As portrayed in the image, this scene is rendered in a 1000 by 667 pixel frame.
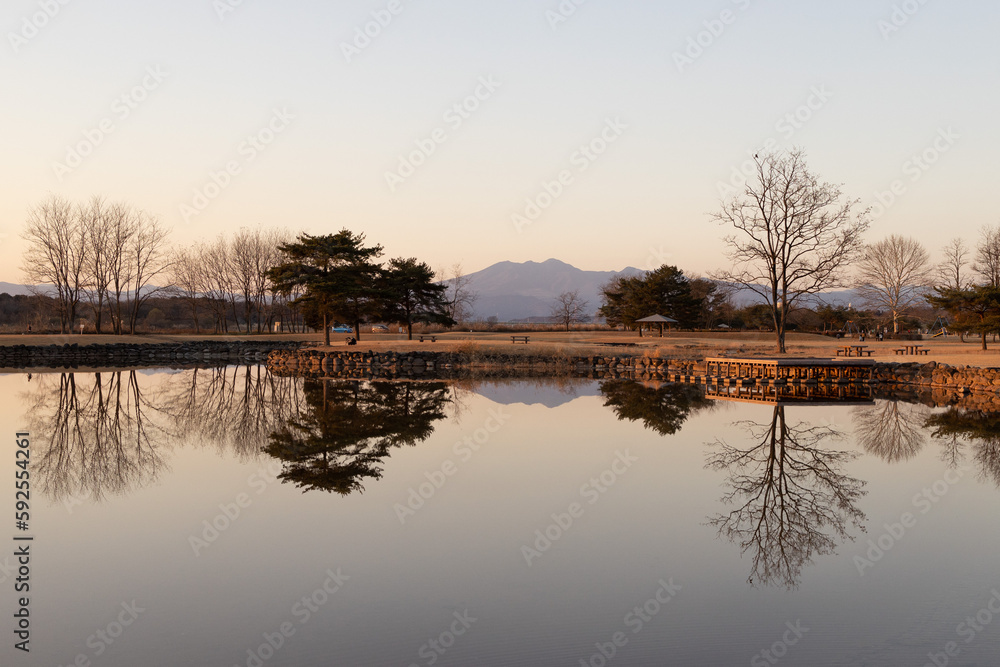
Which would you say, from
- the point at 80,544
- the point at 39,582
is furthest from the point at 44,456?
the point at 39,582

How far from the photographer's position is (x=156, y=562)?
6656 mm

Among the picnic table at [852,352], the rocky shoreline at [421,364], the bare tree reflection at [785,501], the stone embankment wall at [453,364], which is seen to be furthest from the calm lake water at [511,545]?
the picnic table at [852,352]

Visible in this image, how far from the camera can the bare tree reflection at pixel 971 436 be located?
11.4m

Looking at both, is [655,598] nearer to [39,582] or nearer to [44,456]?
[39,582]

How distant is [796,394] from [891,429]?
285 inches

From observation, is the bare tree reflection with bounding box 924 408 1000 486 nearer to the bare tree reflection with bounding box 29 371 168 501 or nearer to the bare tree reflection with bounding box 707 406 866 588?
the bare tree reflection with bounding box 707 406 866 588

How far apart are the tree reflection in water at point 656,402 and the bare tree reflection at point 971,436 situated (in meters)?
4.86

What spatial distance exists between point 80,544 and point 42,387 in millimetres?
20580

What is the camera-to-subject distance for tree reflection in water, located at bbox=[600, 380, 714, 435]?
16017 mm

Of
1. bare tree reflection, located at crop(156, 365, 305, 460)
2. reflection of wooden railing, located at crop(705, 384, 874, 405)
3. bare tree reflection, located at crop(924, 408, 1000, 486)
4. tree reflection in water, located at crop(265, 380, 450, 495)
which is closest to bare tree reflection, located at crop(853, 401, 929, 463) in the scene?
bare tree reflection, located at crop(924, 408, 1000, 486)

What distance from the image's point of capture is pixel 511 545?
7.25m

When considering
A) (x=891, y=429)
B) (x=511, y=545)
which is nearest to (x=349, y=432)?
(x=511, y=545)

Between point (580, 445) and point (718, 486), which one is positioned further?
point (580, 445)

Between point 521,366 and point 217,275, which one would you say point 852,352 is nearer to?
point 521,366
